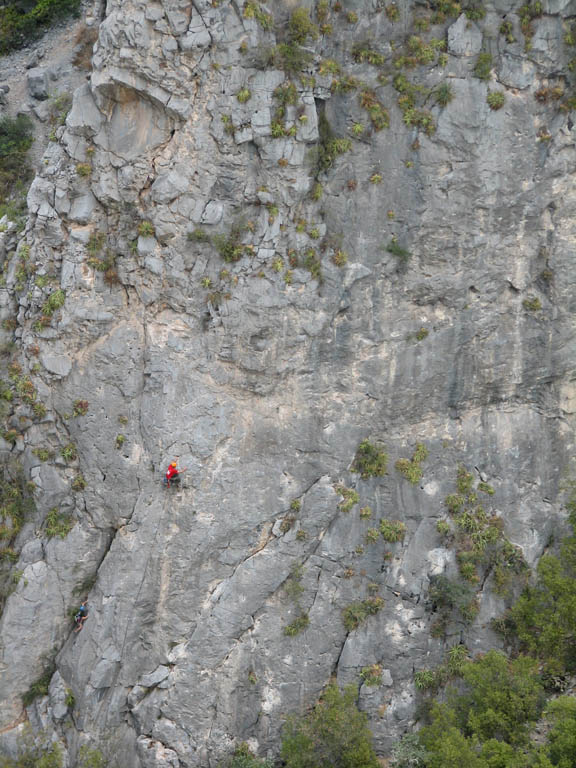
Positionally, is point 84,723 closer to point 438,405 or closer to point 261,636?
point 261,636

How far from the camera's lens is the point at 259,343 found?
20703 millimetres

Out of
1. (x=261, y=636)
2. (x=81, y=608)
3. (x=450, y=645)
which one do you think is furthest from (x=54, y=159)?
(x=450, y=645)

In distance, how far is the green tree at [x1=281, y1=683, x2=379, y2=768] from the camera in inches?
741

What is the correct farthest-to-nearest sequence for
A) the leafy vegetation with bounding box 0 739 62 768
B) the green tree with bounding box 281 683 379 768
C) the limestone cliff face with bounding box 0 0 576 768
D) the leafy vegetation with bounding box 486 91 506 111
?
the leafy vegetation with bounding box 486 91 506 111
the limestone cliff face with bounding box 0 0 576 768
the leafy vegetation with bounding box 0 739 62 768
the green tree with bounding box 281 683 379 768

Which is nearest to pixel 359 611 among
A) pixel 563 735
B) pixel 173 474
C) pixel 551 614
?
pixel 551 614

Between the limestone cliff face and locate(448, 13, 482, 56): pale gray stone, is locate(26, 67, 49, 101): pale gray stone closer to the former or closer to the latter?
the limestone cliff face

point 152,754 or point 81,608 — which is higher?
point 81,608

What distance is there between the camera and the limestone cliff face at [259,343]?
2008 cm

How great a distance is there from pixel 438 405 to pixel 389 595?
609 cm

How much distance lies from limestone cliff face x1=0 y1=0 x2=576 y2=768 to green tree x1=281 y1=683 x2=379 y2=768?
3.82 ft

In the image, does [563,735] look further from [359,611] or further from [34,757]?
[34,757]

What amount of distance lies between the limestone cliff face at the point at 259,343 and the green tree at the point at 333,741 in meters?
1.16

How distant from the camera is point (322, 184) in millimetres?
20828

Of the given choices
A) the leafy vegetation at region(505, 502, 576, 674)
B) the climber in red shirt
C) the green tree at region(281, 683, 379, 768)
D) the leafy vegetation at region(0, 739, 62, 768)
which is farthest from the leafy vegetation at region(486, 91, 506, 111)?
the leafy vegetation at region(0, 739, 62, 768)
